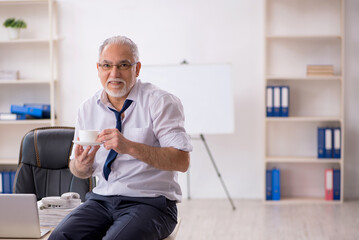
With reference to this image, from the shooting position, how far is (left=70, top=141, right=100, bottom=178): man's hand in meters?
2.13

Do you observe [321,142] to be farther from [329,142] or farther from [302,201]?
[302,201]

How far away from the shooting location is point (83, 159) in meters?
2.14

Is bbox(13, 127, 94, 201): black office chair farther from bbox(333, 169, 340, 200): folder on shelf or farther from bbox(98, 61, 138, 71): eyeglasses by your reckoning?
bbox(333, 169, 340, 200): folder on shelf

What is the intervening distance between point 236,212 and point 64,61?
2.32 m

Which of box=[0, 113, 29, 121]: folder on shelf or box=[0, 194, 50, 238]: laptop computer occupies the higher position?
box=[0, 113, 29, 121]: folder on shelf

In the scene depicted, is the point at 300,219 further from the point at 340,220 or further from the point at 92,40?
the point at 92,40

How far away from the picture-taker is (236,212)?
15.0 feet

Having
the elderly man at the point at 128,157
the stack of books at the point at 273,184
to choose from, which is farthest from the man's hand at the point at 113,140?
the stack of books at the point at 273,184

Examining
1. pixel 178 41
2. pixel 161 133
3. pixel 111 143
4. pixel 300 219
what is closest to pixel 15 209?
pixel 111 143

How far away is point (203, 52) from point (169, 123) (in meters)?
3.00

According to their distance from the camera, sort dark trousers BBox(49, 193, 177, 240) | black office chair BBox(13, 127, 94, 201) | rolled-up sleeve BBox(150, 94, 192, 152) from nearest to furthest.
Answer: dark trousers BBox(49, 193, 177, 240), rolled-up sleeve BBox(150, 94, 192, 152), black office chair BBox(13, 127, 94, 201)

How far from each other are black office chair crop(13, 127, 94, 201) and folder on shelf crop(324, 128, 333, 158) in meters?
3.02

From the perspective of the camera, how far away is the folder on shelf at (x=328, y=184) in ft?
15.9

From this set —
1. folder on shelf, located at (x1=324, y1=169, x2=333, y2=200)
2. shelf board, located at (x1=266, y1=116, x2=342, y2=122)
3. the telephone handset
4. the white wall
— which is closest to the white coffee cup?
the telephone handset
